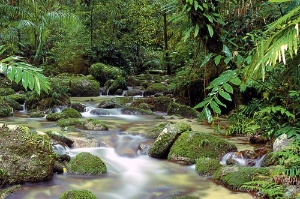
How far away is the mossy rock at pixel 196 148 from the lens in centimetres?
530

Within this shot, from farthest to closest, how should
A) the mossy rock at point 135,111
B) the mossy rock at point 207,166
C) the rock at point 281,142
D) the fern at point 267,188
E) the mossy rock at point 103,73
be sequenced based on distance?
the mossy rock at point 103,73
the mossy rock at point 135,111
the mossy rock at point 207,166
the rock at point 281,142
the fern at point 267,188

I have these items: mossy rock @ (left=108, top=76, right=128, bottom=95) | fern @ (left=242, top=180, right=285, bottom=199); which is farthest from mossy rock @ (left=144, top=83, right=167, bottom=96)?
fern @ (left=242, top=180, right=285, bottom=199)

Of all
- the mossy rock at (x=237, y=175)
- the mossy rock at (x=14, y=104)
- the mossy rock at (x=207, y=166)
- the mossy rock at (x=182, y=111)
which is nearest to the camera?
the mossy rock at (x=237, y=175)

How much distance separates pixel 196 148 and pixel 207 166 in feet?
2.07

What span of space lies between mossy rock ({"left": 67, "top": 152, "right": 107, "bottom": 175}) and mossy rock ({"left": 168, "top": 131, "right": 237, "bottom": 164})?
1.28 meters

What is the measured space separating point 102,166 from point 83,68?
1291cm

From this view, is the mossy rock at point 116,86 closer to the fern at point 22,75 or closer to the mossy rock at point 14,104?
the mossy rock at point 14,104

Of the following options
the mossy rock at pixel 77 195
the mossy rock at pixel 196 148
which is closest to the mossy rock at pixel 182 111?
the mossy rock at pixel 196 148

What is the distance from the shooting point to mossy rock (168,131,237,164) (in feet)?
17.4

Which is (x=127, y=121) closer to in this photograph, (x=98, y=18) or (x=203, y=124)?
(x=203, y=124)


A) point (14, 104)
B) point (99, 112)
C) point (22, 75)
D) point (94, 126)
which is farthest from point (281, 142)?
point (14, 104)

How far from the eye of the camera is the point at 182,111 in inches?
365

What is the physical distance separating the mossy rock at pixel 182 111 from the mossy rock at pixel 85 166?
4.50 metres

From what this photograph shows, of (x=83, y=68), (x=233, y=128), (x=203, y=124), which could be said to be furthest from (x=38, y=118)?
(x=83, y=68)
